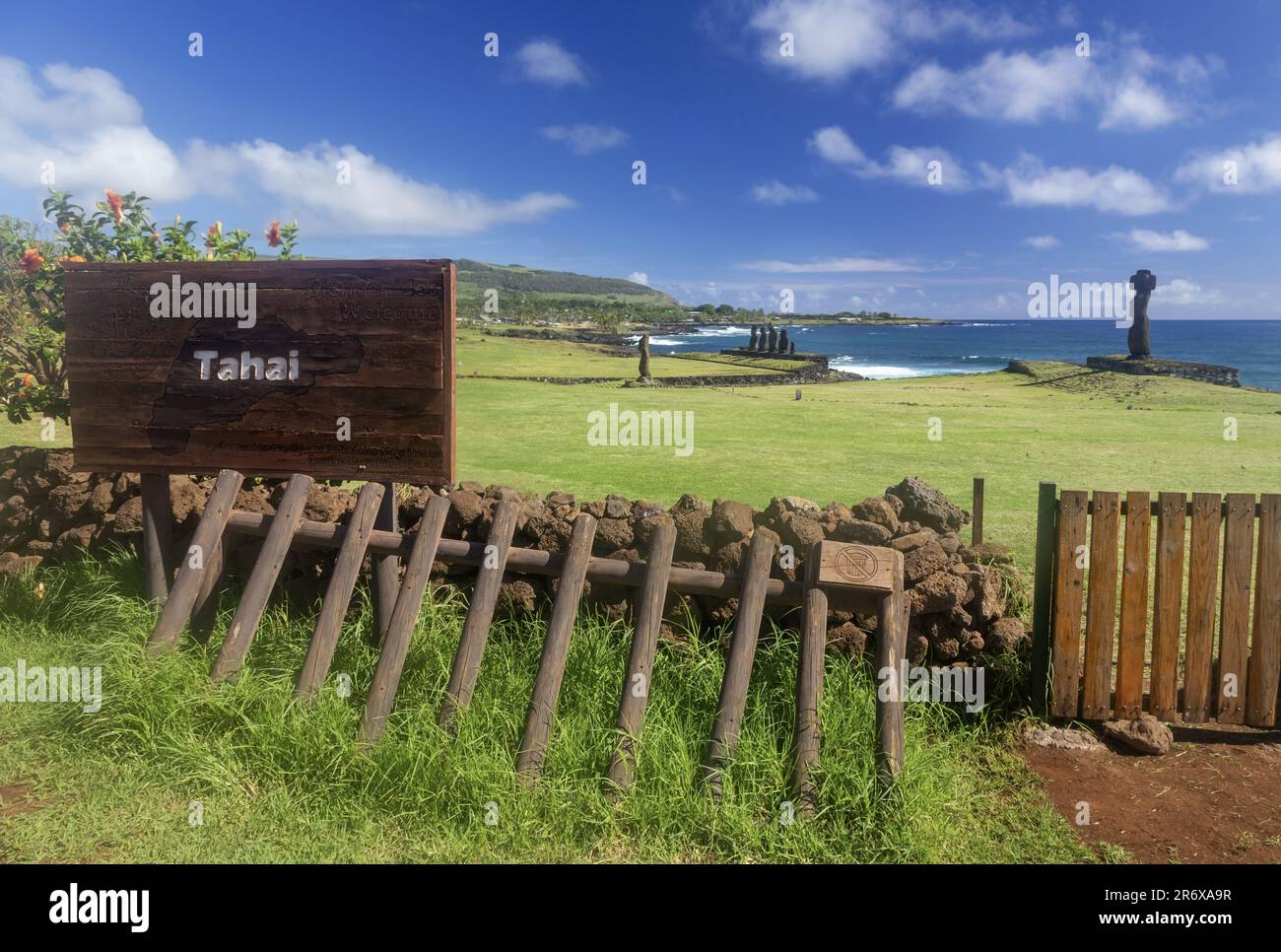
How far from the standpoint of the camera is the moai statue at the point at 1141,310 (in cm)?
3109

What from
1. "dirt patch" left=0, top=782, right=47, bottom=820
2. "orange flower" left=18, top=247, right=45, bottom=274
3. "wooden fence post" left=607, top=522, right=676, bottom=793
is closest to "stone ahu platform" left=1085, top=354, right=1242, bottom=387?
"wooden fence post" left=607, top=522, right=676, bottom=793

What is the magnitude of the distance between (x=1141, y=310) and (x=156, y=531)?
35418 millimetres

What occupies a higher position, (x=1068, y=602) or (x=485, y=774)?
(x=1068, y=602)

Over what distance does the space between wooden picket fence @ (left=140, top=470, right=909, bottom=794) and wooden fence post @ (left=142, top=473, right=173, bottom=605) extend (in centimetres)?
66

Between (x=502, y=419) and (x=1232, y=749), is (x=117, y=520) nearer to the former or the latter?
(x=1232, y=749)

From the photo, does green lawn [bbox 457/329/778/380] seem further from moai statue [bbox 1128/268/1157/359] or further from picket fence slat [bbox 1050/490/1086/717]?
picket fence slat [bbox 1050/490/1086/717]

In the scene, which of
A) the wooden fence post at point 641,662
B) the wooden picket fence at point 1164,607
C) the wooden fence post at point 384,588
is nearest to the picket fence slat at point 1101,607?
the wooden picket fence at point 1164,607

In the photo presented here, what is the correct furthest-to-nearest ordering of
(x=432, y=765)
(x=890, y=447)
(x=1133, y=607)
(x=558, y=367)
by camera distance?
(x=558, y=367) → (x=890, y=447) → (x=1133, y=607) → (x=432, y=765)

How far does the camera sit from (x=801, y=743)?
13.6 ft

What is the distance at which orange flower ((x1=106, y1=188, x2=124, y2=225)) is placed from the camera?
8344 millimetres

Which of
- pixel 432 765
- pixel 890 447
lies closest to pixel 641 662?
pixel 432 765

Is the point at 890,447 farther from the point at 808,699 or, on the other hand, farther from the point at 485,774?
the point at 485,774

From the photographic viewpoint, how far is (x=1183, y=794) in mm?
4434

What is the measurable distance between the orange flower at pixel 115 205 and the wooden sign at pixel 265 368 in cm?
310
